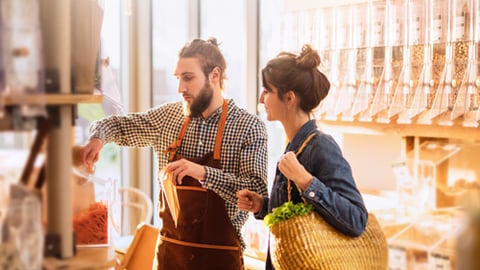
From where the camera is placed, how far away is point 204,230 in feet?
9.01

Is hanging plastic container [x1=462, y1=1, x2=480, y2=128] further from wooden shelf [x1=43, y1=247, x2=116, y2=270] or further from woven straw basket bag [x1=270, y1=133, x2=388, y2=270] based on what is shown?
wooden shelf [x1=43, y1=247, x2=116, y2=270]

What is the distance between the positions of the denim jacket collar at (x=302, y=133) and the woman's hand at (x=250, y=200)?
28 centimetres

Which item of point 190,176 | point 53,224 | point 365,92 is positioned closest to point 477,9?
point 365,92

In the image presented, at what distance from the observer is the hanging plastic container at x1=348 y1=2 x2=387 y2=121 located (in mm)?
2947

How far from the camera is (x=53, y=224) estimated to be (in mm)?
1531

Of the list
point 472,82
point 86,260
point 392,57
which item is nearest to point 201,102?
point 392,57

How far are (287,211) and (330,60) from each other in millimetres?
1194

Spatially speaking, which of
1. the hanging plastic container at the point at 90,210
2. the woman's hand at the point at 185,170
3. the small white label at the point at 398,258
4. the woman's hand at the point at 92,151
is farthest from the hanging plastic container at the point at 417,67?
the hanging plastic container at the point at 90,210

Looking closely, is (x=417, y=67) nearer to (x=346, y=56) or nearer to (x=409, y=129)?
(x=409, y=129)

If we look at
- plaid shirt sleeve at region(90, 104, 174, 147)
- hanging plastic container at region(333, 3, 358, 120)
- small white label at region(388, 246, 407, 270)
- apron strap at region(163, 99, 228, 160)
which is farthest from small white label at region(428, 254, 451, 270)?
plaid shirt sleeve at region(90, 104, 174, 147)

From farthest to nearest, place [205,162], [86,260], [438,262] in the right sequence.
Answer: [205,162], [438,262], [86,260]

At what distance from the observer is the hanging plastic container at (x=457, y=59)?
2.62 metres

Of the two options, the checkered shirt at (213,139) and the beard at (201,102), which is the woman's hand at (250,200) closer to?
the checkered shirt at (213,139)

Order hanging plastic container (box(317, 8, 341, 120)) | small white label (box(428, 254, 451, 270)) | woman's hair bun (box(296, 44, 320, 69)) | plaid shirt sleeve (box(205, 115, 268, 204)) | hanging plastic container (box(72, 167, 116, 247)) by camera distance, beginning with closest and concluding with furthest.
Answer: hanging plastic container (box(72, 167, 116, 247)) < woman's hair bun (box(296, 44, 320, 69)) < small white label (box(428, 254, 451, 270)) < plaid shirt sleeve (box(205, 115, 268, 204)) < hanging plastic container (box(317, 8, 341, 120))
